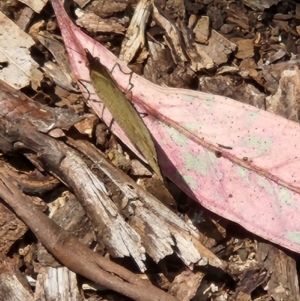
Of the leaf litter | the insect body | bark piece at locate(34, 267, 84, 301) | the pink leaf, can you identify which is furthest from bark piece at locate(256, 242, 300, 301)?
bark piece at locate(34, 267, 84, 301)

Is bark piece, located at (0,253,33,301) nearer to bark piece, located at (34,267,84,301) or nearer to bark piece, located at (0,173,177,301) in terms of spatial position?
bark piece, located at (34,267,84,301)

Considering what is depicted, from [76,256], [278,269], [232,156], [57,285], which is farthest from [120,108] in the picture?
[278,269]

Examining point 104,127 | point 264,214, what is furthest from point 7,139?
point 264,214

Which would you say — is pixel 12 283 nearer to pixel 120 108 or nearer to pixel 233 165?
pixel 120 108

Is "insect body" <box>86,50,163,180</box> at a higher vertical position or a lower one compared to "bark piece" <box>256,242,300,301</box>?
higher

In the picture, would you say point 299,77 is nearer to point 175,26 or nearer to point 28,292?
point 175,26

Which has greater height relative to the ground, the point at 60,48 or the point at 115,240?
the point at 60,48

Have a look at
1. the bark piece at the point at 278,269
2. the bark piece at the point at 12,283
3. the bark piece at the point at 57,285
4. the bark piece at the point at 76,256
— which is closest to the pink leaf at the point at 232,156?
the bark piece at the point at 278,269

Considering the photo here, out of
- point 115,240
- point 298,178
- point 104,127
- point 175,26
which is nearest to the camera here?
point 115,240
